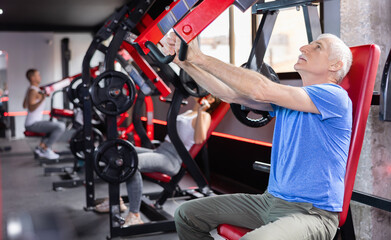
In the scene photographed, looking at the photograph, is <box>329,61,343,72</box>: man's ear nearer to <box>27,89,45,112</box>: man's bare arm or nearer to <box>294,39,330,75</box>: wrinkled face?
<box>294,39,330,75</box>: wrinkled face

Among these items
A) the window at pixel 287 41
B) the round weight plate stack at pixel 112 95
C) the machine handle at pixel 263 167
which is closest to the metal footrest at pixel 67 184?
the round weight plate stack at pixel 112 95

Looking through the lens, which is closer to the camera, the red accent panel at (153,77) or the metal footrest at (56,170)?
the red accent panel at (153,77)

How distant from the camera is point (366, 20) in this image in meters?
2.27

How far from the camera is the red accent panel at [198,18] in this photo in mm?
1434

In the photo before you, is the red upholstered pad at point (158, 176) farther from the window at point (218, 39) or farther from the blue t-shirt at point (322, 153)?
the window at point (218, 39)

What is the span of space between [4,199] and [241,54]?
113 inches

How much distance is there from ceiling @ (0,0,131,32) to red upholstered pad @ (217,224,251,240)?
6.18 meters

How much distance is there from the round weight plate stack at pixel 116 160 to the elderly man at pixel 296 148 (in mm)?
1197

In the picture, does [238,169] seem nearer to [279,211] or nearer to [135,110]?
[135,110]

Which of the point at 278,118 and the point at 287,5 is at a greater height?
the point at 287,5

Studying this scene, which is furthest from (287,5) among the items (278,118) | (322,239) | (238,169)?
(238,169)

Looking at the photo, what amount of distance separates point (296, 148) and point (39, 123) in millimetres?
5200

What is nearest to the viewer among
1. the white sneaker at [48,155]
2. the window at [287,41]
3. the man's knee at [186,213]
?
the man's knee at [186,213]

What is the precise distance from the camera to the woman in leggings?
3117 millimetres
